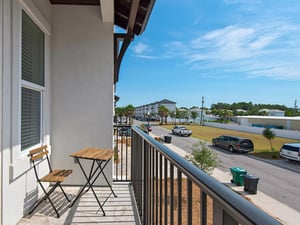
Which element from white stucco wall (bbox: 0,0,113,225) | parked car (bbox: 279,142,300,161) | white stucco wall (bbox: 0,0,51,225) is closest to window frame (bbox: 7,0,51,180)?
white stucco wall (bbox: 0,0,51,225)

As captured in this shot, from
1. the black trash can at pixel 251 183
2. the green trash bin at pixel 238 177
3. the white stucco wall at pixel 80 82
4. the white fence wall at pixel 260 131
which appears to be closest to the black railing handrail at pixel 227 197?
the white stucco wall at pixel 80 82

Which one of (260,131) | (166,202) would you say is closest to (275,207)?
(166,202)

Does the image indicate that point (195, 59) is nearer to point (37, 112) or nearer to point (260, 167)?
point (260, 167)

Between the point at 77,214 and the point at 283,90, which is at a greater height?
the point at 283,90

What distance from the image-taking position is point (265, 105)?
67.1 meters

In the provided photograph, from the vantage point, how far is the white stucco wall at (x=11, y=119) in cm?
204

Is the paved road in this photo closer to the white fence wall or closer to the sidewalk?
the sidewalk

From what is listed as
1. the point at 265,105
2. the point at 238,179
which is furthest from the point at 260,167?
the point at 265,105

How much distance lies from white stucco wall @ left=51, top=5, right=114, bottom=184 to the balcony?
67 cm

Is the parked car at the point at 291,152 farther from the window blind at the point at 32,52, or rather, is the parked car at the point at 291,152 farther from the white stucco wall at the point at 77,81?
the window blind at the point at 32,52

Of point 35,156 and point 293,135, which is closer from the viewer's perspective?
point 35,156

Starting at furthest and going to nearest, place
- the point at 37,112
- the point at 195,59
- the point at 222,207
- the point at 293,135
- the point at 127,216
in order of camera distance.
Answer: the point at 195,59
the point at 293,135
the point at 37,112
the point at 127,216
the point at 222,207

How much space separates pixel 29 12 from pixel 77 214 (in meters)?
2.21

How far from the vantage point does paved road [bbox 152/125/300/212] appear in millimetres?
10147
